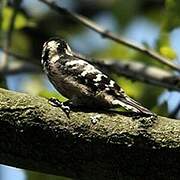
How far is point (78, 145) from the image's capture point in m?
2.93

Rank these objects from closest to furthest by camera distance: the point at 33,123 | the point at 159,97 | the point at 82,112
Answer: the point at 33,123 < the point at 82,112 < the point at 159,97

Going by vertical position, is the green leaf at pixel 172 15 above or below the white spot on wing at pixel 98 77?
above

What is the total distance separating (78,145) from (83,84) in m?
0.72

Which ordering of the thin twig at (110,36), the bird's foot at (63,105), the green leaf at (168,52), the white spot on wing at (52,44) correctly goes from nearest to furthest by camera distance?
the bird's foot at (63,105) → the white spot on wing at (52,44) → the thin twig at (110,36) → the green leaf at (168,52)

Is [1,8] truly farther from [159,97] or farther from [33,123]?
[33,123]

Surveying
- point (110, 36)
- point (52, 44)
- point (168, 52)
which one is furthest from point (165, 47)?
point (52, 44)

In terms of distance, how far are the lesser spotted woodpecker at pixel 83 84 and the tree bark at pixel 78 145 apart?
0.44 meters

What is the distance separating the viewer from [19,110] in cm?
293

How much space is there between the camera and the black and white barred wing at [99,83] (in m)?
3.53

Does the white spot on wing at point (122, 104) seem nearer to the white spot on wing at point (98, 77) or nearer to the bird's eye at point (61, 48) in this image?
the white spot on wing at point (98, 77)

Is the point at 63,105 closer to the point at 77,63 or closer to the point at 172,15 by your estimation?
the point at 77,63

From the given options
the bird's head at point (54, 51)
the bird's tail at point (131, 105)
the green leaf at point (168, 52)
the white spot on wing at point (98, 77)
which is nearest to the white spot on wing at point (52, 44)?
the bird's head at point (54, 51)

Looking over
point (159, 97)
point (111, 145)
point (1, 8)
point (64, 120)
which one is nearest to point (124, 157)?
point (111, 145)

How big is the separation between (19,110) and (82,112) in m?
0.32
